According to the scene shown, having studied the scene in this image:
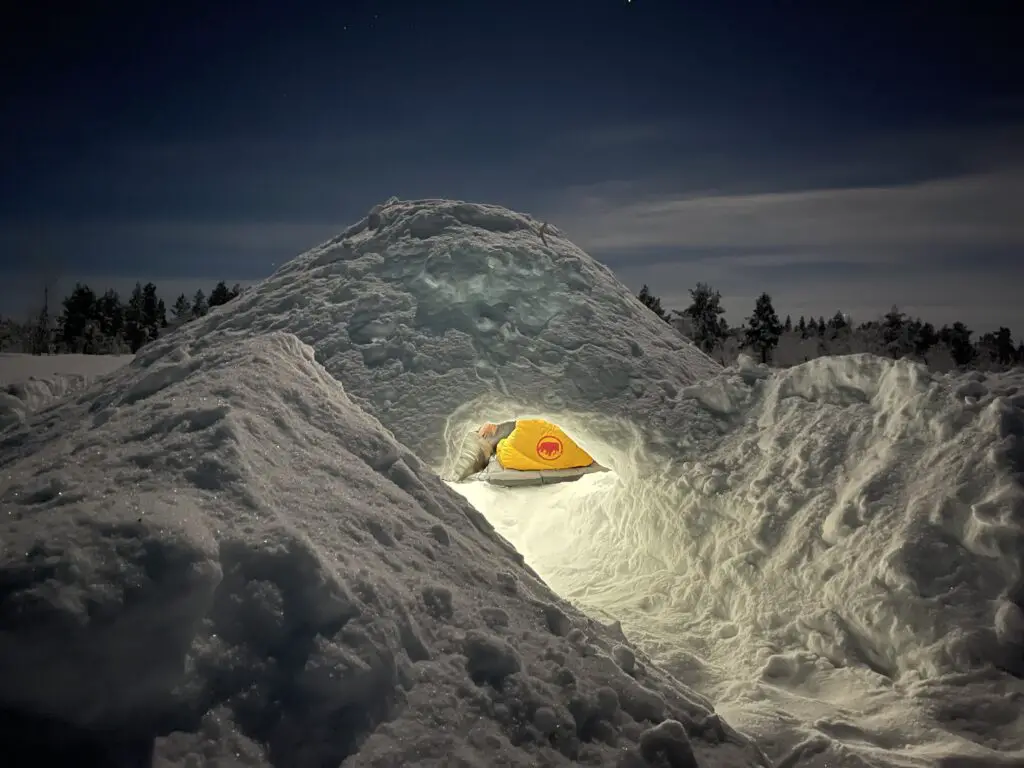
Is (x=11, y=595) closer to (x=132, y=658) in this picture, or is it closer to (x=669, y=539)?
(x=132, y=658)

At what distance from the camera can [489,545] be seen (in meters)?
4.04

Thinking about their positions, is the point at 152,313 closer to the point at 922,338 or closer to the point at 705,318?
the point at 705,318

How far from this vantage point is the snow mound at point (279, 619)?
2125 millimetres

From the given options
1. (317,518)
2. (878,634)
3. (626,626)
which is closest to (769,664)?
(878,634)

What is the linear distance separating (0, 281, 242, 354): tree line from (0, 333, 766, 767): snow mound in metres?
42.0

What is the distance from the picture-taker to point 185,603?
7.53ft

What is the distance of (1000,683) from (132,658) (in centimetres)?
556

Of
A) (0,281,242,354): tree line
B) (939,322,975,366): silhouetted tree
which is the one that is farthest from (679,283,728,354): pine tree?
(0,281,242,354): tree line

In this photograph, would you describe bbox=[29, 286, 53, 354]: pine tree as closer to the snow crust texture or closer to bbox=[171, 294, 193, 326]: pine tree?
bbox=[171, 294, 193, 326]: pine tree

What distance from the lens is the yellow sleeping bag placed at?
1330cm

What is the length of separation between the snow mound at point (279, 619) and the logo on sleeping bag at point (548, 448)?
9.22 m

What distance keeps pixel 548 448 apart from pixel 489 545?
938cm

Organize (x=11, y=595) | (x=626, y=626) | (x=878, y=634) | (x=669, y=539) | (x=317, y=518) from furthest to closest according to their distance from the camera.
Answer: (x=669, y=539) → (x=626, y=626) → (x=878, y=634) → (x=317, y=518) → (x=11, y=595)

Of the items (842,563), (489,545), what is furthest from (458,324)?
(842,563)
